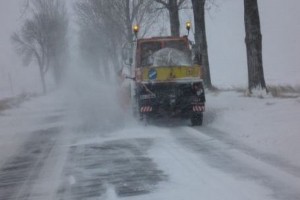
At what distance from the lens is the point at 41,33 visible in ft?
198

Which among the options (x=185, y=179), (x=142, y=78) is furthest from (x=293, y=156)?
Result: (x=142, y=78)

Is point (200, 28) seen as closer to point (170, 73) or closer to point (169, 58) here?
point (169, 58)

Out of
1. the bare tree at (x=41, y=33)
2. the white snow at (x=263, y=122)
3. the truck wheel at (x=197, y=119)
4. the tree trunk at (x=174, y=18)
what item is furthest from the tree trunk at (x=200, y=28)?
the bare tree at (x=41, y=33)

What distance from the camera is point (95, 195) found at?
25.1ft

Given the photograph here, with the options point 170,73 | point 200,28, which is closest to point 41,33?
point 200,28

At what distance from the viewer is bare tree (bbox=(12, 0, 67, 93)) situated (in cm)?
5941

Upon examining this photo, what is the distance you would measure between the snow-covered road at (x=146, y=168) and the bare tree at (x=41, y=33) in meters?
46.2

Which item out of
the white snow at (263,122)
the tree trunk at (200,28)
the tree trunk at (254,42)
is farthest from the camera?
the tree trunk at (200,28)

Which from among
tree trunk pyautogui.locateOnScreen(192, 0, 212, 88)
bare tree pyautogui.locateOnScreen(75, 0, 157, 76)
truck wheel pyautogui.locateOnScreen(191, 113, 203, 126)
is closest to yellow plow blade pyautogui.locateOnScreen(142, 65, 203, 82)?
truck wheel pyautogui.locateOnScreen(191, 113, 203, 126)

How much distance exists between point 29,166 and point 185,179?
355cm

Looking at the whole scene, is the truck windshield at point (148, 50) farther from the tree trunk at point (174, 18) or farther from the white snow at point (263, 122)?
the tree trunk at point (174, 18)

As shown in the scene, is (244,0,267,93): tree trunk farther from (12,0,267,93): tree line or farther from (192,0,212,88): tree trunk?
(192,0,212,88): tree trunk

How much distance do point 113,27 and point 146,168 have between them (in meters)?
35.9

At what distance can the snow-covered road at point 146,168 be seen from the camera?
757cm
